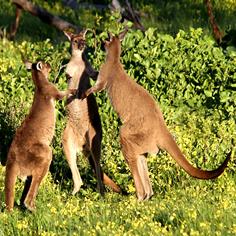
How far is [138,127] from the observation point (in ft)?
27.4

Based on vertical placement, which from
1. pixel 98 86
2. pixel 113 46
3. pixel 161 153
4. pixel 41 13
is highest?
pixel 113 46

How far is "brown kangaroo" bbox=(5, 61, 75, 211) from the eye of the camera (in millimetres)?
8023

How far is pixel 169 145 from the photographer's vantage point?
27.1 feet

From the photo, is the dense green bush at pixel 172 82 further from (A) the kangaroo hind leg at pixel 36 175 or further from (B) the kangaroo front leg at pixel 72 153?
(A) the kangaroo hind leg at pixel 36 175

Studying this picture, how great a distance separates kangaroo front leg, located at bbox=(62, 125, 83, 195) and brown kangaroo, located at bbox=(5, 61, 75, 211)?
677mm

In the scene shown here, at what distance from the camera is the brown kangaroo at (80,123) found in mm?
9048

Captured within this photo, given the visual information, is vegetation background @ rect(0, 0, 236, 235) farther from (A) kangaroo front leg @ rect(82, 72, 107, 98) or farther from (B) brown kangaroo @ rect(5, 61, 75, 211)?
(A) kangaroo front leg @ rect(82, 72, 107, 98)

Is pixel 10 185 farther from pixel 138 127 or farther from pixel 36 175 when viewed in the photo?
pixel 138 127

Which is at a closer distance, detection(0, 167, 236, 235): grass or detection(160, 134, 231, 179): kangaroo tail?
detection(0, 167, 236, 235): grass

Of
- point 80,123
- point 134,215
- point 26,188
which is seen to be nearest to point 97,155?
point 80,123

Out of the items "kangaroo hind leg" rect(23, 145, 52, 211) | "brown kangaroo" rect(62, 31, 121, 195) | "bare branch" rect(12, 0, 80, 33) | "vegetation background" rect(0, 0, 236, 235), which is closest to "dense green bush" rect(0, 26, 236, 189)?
"vegetation background" rect(0, 0, 236, 235)

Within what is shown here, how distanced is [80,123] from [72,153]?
29cm

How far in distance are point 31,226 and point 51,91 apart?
169 cm

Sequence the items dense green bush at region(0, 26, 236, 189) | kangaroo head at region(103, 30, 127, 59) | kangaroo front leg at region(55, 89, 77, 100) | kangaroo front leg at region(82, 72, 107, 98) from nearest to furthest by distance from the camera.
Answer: kangaroo front leg at region(55, 89, 77, 100), kangaroo front leg at region(82, 72, 107, 98), kangaroo head at region(103, 30, 127, 59), dense green bush at region(0, 26, 236, 189)
